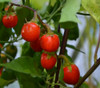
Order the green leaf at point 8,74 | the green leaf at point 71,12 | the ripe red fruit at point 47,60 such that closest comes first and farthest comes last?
the green leaf at point 71,12
the ripe red fruit at point 47,60
the green leaf at point 8,74

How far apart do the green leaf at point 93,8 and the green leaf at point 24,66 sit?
15 cm

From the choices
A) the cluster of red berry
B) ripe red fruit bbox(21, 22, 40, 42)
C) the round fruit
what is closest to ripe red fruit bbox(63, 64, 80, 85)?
the cluster of red berry

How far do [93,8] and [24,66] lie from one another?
0.16 m

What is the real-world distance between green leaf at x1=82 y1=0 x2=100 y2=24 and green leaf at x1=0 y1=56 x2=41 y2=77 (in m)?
0.15

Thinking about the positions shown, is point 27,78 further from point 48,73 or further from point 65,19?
point 65,19

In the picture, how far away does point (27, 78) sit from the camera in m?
0.46

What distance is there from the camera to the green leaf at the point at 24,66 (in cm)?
37

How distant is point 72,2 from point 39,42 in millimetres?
99

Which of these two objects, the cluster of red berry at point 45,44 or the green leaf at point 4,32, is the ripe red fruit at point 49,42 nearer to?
the cluster of red berry at point 45,44

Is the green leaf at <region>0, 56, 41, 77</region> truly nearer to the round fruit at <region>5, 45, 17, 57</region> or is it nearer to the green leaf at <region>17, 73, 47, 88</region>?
the green leaf at <region>17, 73, 47, 88</region>

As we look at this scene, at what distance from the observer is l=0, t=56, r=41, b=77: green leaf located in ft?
1.21

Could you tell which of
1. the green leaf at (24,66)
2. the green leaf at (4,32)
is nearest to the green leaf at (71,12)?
the green leaf at (24,66)

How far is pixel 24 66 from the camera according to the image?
1.29 ft

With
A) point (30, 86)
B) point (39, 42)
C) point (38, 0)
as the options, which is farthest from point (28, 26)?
point (38, 0)
